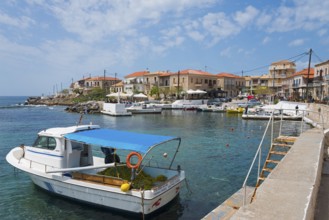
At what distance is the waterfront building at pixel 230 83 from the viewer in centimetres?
9150

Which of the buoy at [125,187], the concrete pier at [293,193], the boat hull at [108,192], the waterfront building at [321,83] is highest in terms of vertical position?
the waterfront building at [321,83]

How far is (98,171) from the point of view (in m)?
11.5

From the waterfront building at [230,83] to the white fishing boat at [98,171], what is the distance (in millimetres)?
80961

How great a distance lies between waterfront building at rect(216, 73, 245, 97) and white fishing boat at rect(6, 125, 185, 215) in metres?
81.0

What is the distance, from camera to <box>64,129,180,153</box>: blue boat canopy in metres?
9.30

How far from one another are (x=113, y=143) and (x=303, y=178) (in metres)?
6.30

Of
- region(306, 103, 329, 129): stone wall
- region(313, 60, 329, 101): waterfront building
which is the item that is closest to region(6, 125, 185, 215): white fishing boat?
region(306, 103, 329, 129): stone wall

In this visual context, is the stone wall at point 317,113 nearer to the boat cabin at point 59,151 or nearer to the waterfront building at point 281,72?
the boat cabin at point 59,151

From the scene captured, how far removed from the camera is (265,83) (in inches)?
4008

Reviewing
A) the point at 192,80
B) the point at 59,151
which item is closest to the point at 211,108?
the point at 192,80

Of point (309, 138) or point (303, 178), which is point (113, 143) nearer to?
point (303, 178)

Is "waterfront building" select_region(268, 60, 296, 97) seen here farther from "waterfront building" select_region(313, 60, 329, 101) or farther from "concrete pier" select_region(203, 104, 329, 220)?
"concrete pier" select_region(203, 104, 329, 220)

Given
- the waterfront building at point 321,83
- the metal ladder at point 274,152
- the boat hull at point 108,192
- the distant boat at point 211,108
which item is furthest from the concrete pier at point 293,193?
the distant boat at point 211,108

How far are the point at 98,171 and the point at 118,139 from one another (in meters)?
2.24
